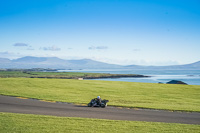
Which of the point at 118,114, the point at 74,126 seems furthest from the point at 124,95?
the point at 74,126

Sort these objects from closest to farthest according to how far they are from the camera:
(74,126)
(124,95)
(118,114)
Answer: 1. (74,126)
2. (118,114)
3. (124,95)

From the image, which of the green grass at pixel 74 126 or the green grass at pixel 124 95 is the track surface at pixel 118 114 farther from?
the green grass at pixel 124 95

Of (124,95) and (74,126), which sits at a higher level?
(74,126)

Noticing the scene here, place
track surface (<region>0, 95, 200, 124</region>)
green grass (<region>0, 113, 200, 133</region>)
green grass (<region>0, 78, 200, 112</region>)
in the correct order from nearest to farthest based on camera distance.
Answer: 1. green grass (<region>0, 113, 200, 133</region>)
2. track surface (<region>0, 95, 200, 124</region>)
3. green grass (<region>0, 78, 200, 112</region>)

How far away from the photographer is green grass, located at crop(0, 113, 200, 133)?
11.3 m

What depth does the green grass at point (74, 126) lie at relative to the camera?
37.0ft

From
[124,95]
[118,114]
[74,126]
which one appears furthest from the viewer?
[124,95]

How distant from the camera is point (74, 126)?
12039 mm

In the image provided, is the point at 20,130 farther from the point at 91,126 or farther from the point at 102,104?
the point at 102,104

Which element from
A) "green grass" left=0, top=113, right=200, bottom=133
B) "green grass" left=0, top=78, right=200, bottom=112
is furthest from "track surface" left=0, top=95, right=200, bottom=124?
"green grass" left=0, top=78, right=200, bottom=112

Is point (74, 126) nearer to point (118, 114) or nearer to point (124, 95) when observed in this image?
point (118, 114)

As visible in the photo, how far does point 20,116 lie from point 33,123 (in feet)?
7.66

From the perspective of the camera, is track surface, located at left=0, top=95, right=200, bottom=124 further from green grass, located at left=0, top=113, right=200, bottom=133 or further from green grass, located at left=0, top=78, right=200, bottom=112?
green grass, located at left=0, top=78, right=200, bottom=112

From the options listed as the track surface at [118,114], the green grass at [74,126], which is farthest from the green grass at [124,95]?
the green grass at [74,126]
